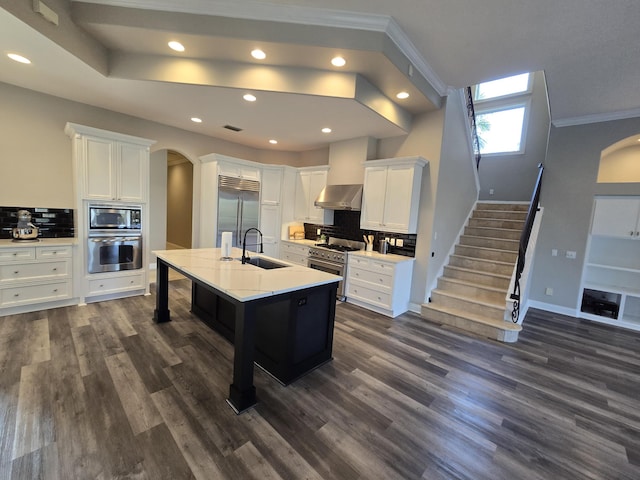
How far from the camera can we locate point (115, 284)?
414 centimetres

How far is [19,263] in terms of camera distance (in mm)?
3398

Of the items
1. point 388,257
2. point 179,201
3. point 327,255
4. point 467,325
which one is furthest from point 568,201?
→ point 179,201

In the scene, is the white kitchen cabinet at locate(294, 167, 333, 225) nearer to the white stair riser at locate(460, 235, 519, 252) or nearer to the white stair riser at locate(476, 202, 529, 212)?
the white stair riser at locate(460, 235, 519, 252)

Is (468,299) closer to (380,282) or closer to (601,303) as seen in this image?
(380,282)

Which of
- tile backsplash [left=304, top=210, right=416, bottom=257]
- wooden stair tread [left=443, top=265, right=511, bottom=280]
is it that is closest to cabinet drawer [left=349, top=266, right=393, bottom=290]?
tile backsplash [left=304, top=210, right=416, bottom=257]

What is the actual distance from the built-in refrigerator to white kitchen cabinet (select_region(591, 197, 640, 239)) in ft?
19.7

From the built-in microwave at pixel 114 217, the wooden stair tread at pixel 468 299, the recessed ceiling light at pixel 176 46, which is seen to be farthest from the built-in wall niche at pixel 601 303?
the built-in microwave at pixel 114 217

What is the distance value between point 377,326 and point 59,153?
5.32 metres

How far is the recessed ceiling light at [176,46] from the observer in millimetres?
2906

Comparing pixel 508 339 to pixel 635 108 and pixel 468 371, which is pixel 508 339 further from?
pixel 635 108

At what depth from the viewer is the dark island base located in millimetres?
2385

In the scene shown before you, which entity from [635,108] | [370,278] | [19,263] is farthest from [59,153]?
[635,108]

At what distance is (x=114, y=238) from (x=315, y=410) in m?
3.86

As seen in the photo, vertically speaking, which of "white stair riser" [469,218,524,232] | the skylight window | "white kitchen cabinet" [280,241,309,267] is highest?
the skylight window
